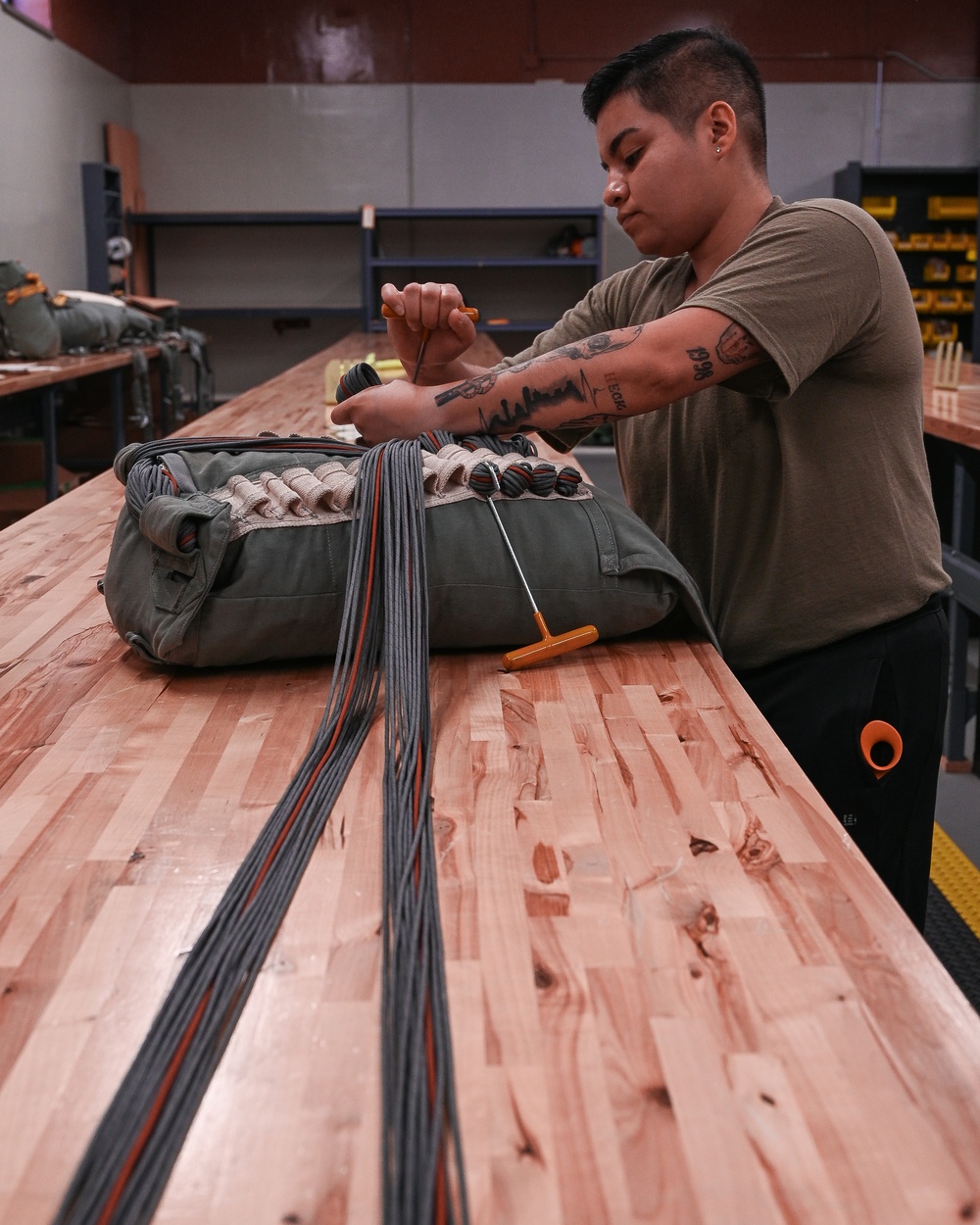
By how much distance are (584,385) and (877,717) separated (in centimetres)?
62

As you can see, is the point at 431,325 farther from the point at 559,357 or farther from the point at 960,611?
the point at 960,611

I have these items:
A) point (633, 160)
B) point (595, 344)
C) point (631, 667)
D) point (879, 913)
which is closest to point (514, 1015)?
point (879, 913)

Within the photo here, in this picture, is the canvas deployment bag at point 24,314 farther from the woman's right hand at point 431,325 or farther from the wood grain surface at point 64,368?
the woman's right hand at point 431,325

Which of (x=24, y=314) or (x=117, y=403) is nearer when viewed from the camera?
(x=24, y=314)

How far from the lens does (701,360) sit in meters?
1.27

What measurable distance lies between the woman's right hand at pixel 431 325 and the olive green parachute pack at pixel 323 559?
0.42 meters

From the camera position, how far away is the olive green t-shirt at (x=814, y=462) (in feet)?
4.30

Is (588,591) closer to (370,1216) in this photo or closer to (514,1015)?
(514,1015)

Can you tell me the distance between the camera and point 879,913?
74cm

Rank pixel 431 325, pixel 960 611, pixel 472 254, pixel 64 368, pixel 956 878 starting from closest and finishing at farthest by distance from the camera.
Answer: pixel 431 325 → pixel 956 878 → pixel 960 611 → pixel 64 368 → pixel 472 254

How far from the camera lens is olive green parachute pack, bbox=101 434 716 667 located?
116 centimetres

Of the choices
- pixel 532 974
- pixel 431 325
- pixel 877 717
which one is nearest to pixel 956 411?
pixel 877 717

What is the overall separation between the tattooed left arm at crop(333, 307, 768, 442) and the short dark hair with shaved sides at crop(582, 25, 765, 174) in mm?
345

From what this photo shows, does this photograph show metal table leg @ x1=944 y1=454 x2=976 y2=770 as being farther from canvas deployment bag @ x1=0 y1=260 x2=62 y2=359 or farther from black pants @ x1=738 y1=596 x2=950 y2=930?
canvas deployment bag @ x1=0 y1=260 x2=62 y2=359
